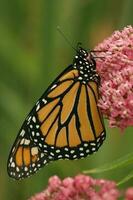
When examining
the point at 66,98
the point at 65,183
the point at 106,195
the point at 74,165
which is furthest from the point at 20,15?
the point at 106,195

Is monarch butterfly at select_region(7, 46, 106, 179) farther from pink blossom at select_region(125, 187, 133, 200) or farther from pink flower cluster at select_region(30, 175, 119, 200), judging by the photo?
pink blossom at select_region(125, 187, 133, 200)

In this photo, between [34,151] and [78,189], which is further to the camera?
[34,151]

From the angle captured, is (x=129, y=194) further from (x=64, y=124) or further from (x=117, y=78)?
(x=64, y=124)

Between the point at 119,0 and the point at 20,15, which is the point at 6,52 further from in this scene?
the point at 119,0

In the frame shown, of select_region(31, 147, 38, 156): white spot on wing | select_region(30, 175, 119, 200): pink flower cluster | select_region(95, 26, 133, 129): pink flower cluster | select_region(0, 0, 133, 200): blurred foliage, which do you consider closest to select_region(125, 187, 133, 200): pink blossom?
select_region(30, 175, 119, 200): pink flower cluster

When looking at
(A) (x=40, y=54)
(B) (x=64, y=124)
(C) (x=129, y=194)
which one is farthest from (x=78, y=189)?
(A) (x=40, y=54)

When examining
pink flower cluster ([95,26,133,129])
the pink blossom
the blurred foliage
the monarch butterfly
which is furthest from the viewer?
the blurred foliage
